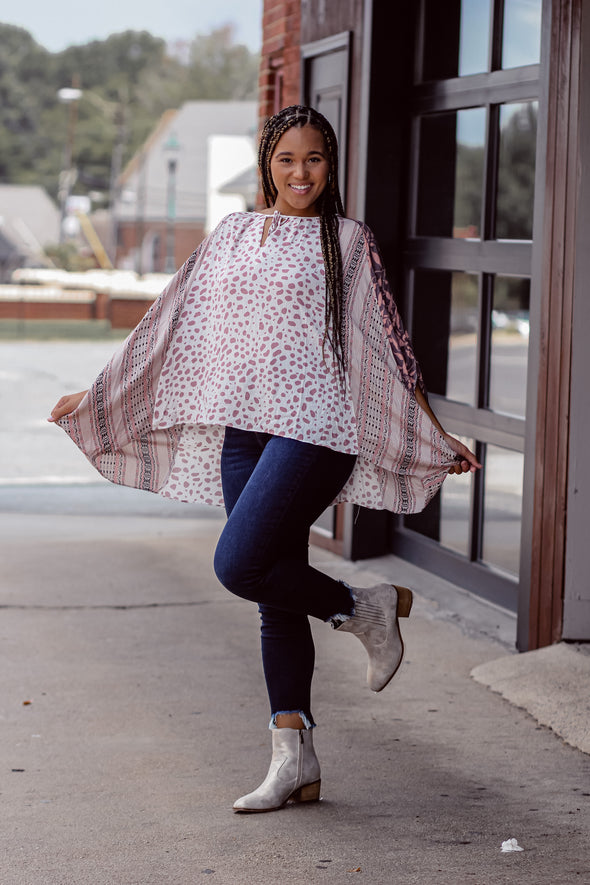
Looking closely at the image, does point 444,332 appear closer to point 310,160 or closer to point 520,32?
point 520,32

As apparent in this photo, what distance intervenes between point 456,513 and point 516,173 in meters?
18.2

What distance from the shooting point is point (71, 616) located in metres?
5.70

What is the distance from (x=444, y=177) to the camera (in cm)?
643

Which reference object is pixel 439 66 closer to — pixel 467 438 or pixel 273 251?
pixel 467 438

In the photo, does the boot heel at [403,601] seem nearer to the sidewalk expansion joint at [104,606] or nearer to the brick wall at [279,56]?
the sidewalk expansion joint at [104,606]

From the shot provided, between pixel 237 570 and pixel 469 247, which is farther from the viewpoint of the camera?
pixel 469 247

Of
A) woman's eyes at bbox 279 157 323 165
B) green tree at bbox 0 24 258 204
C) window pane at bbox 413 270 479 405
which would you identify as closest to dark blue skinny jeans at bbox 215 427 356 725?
woman's eyes at bbox 279 157 323 165

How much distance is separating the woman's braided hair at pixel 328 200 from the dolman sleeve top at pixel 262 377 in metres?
0.02

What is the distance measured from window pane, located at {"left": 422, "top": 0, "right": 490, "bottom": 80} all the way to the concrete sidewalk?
2320 millimetres

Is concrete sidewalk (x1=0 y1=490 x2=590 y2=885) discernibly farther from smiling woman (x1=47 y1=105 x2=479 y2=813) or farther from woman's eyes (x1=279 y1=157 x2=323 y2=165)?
woman's eyes (x1=279 y1=157 x2=323 y2=165)

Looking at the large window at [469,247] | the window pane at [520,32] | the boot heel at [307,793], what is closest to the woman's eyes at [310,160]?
the boot heel at [307,793]

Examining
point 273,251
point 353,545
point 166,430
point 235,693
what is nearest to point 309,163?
point 273,251

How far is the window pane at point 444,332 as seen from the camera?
616cm

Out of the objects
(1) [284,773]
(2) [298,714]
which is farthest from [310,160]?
(1) [284,773]
